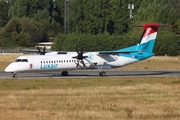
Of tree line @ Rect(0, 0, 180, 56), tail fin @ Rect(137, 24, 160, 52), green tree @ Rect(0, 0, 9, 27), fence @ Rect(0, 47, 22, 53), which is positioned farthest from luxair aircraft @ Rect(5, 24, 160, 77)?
green tree @ Rect(0, 0, 9, 27)

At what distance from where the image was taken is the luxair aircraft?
45.5 meters

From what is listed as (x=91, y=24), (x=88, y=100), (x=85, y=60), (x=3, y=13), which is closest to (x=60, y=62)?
(x=85, y=60)

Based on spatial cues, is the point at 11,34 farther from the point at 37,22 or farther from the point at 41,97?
the point at 41,97

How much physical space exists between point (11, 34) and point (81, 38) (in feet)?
66.5

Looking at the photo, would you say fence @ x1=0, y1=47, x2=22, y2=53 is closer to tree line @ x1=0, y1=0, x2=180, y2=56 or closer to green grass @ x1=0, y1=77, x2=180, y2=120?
tree line @ x1=0, y1=0, x2=180, y2=56

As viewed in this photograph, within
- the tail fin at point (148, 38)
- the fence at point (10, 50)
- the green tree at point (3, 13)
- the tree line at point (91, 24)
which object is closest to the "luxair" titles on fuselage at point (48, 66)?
the tail fin at point (148, 38)

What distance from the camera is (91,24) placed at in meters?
120

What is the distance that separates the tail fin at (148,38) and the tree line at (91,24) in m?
42.2

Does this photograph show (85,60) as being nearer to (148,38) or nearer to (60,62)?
(60,62)

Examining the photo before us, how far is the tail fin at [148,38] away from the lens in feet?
167

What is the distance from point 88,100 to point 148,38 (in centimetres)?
2256

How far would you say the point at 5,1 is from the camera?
154500mm

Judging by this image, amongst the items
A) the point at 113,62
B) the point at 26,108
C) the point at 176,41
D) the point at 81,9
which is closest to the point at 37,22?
the point at 81,9

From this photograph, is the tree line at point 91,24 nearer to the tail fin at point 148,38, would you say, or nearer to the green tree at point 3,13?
the green tree at point 3,13
